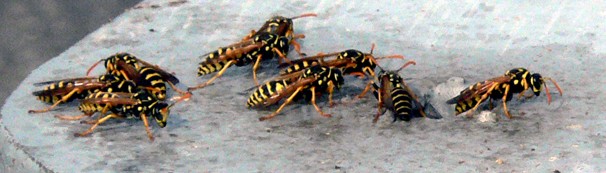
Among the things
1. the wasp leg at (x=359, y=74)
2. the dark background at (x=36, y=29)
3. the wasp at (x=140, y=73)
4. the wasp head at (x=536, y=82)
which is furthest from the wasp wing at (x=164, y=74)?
the dark background at (x=36, y=29)

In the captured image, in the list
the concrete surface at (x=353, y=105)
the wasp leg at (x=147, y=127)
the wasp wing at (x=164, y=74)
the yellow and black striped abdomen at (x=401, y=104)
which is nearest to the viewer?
the concrete surface at (x=353, y=105)

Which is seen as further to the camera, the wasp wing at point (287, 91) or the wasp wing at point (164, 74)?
the wasp wing at point (164, 74)

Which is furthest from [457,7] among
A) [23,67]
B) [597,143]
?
[23,67]

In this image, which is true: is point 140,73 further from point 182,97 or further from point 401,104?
point 401,104


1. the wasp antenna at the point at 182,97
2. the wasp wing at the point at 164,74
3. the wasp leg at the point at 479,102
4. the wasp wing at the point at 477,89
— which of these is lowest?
the wasp leg at the point at 479,102

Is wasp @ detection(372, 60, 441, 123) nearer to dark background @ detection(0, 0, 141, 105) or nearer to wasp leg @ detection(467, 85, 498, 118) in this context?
wasp leg @ detection(467, 85, 498, 118)

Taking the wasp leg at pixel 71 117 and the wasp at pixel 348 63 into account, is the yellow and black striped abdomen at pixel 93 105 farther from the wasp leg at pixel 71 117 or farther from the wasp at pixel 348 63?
the wasp at pixel 348 63

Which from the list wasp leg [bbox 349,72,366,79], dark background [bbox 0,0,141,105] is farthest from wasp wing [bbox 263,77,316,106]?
dark background [bbox 0,0,141,105]
